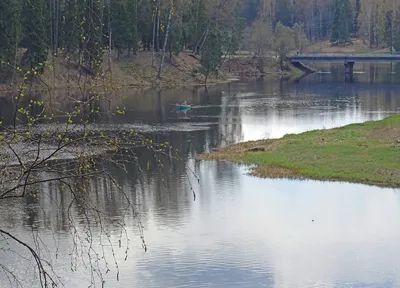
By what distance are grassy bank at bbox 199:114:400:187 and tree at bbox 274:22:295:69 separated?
72.9 m

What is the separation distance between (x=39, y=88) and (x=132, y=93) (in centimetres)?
942

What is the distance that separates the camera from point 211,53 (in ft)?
297

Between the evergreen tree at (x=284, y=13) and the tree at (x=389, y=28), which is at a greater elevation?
the evergreen tree at (x=284, y=13)

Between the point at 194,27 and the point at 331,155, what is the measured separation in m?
63.8

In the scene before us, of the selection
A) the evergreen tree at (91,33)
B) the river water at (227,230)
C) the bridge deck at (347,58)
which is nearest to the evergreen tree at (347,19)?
the bridge deck at (347,58)

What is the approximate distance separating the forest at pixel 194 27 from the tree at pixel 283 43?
→ 157 millimetres

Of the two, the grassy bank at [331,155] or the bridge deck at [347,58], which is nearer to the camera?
the grassy bank at [331,155]

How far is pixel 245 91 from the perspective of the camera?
83062mm

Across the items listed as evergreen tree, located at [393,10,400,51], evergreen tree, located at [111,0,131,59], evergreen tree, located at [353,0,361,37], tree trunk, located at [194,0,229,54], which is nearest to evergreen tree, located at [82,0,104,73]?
evergreen tree, located at [111,0,131,59]

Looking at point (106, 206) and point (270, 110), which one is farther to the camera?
point (270, 110)

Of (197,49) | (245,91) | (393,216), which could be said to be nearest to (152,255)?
(393,216)

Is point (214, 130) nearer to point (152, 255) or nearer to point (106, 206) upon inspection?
point (106, 206)

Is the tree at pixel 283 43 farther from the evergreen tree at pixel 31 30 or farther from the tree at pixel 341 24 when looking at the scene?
the evergreen tree at pixel 31 30

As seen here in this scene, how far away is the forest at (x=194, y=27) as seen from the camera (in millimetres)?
71125
